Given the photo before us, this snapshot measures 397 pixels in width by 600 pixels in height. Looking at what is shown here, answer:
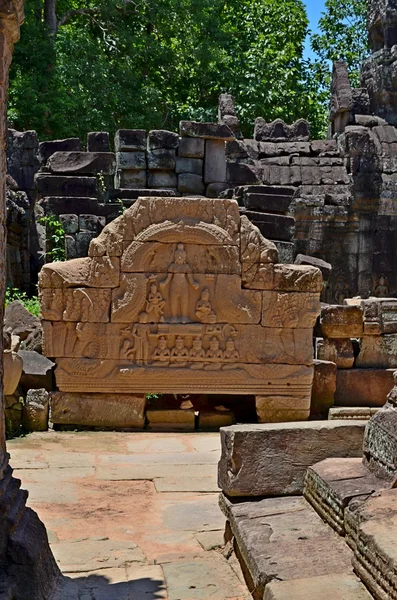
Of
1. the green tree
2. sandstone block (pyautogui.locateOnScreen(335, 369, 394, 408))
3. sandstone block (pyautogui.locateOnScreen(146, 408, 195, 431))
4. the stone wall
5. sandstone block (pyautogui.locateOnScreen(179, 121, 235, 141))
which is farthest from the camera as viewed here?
the green tree

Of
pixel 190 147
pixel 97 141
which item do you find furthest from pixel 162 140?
pixel 97 141

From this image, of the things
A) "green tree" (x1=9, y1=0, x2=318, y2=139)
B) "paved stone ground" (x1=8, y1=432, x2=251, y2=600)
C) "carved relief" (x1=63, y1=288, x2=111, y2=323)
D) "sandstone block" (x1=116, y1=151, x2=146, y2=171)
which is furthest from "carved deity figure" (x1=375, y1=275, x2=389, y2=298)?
"green tree" (x1=9, y1=0, x2=318, y2=139)

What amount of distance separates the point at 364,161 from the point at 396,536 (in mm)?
13716

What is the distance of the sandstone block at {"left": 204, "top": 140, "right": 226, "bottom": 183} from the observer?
13.1m

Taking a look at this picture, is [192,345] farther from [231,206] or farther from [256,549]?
[256,549]

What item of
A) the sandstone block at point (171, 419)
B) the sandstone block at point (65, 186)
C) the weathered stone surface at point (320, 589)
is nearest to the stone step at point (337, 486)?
the weathered stone surface at point (320, 589)

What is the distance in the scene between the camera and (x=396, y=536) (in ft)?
12.0

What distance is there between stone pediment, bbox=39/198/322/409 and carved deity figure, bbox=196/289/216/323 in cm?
1

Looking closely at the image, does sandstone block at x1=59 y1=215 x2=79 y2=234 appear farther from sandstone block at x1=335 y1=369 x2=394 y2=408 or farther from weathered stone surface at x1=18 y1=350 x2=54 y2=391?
sandstone block at x1=335 y1=369 x2=394 y2=408

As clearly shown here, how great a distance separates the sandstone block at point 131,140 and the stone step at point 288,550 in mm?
A: 8644

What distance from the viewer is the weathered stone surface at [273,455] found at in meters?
5.26

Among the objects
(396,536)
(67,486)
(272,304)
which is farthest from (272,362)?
(396,536)

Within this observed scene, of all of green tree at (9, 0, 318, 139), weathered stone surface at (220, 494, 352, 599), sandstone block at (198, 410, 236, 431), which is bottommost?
sandstone block at (198, 410, 236, 431)

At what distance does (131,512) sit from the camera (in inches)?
238
